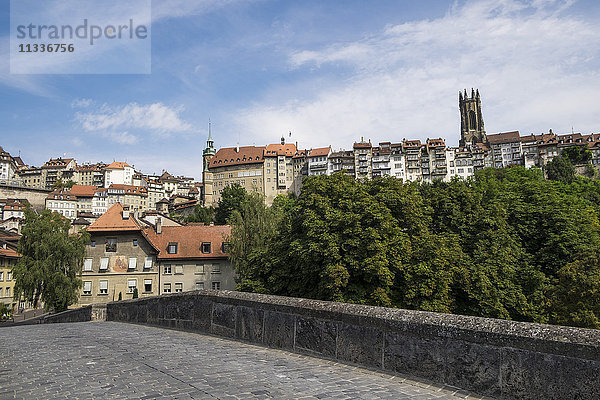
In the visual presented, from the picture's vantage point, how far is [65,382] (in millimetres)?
6285

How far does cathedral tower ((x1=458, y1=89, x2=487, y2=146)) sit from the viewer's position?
179 m

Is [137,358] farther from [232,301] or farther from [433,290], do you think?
[433,290]

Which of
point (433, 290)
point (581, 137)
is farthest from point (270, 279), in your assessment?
point (581, 137)

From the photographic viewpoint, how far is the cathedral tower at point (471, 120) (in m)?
179

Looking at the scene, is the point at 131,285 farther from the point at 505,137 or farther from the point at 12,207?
the point at 505,137

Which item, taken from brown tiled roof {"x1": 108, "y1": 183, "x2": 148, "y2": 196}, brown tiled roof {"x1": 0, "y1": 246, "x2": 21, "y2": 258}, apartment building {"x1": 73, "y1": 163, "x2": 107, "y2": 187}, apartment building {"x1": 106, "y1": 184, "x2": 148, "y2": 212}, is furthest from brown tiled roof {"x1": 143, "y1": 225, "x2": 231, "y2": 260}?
apartment building {"x1": 73, "y1": 163, "x2": 107, "y2": 187}

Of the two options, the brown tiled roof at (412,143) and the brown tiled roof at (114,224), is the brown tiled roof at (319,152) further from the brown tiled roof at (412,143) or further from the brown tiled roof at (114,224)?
the brown tiled roof at (114,224)

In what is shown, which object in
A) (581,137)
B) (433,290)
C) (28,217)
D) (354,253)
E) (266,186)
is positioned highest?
(581,137)

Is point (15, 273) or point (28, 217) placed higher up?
point (28, 217)

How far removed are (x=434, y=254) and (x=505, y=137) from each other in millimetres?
150650

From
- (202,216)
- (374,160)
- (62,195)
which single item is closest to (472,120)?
(374,160)

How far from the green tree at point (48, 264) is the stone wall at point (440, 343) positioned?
4040 cm

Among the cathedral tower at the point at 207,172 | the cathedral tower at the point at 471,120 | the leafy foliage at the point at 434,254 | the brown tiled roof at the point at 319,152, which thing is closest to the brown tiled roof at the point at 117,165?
the cathedral tower at the point at 207,172

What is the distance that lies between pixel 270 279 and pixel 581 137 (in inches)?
6009
